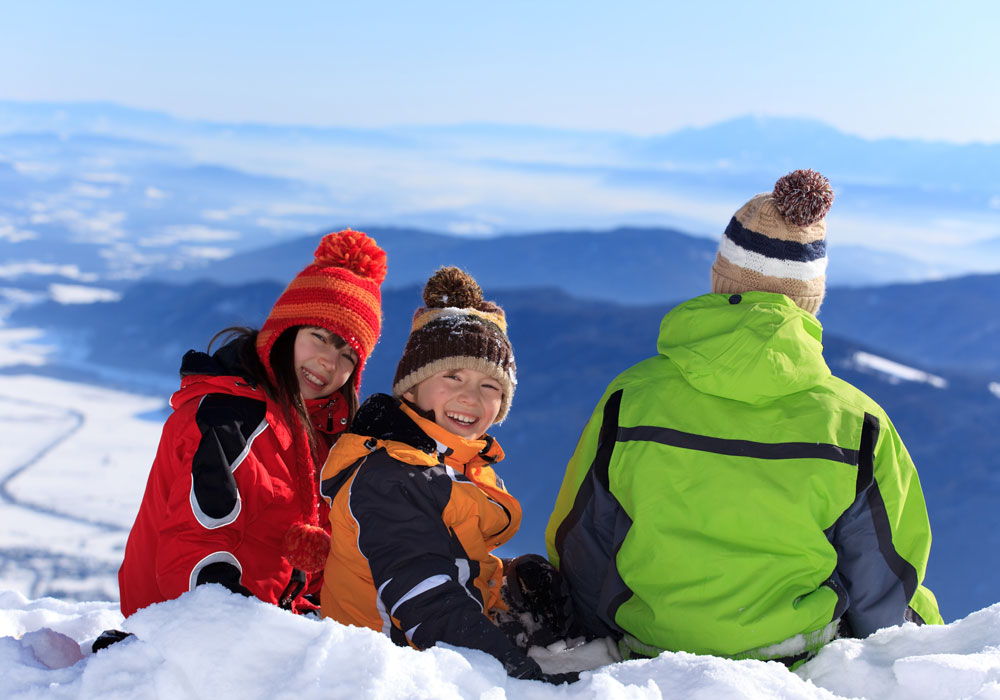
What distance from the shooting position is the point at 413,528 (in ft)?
6.94

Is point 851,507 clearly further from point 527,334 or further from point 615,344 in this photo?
point 527,334

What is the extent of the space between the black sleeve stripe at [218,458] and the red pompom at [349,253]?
2.36 ft

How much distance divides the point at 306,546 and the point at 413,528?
2.03ft

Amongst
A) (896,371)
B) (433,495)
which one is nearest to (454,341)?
(433,495)

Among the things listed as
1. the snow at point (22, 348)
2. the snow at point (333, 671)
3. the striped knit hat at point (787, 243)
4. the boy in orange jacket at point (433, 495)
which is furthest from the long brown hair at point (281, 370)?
the snow at point (22, 348)

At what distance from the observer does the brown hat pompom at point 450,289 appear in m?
2.71

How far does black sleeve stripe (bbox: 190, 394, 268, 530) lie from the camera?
7.68 ft

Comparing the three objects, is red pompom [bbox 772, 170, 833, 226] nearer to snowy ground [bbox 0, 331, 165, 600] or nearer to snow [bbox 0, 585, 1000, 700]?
snow [bbox 0, 585, 1000, 700]

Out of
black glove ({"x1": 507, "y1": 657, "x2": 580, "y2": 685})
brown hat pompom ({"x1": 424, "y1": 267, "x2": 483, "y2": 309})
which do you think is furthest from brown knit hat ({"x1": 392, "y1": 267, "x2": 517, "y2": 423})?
black glove ({"x1": 507, "y1": 657, "x2": 580, "y2": 685})

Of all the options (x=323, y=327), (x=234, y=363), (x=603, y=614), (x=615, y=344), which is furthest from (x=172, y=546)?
(x=615, y=344)

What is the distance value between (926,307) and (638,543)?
7656 cm

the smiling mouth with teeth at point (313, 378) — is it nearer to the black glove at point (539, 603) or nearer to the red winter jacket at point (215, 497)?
the red winter jacket at point (215, 497)

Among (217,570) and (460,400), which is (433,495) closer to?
(460,400)

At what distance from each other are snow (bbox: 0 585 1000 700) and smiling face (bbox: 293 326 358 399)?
112 centimetres
